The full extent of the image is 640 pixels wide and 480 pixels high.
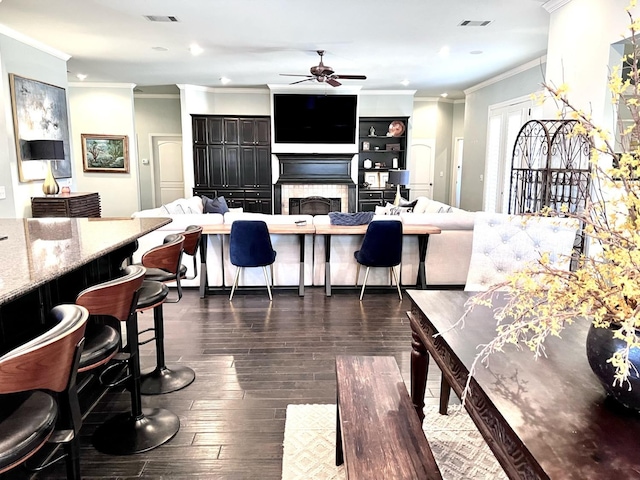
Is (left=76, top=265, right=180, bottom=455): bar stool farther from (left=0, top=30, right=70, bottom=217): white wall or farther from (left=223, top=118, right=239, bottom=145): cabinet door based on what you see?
(left=223, top=118, right=239, bottom=145): cabinet door

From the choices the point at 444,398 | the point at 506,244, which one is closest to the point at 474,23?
the point at 506,244

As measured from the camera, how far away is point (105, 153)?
865cm

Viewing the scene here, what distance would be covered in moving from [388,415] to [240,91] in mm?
8777

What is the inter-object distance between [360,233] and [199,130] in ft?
19.1

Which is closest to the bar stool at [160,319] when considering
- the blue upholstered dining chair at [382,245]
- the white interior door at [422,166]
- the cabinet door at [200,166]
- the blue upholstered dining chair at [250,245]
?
the blue upholstered dining chair at [250,245]

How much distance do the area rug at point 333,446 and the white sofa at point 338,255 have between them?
8.11ft

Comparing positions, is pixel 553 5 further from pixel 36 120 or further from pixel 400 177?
pixel 36 120

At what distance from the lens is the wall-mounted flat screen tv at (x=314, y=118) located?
8938 millimetres

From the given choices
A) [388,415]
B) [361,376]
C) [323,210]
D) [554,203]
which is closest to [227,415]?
[361,376]

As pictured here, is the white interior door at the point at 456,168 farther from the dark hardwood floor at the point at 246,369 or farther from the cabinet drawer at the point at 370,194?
the dark hardwood floor at the point at 246,369

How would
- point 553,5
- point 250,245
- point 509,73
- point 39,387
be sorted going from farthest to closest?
point 509,73, point 250,245, point 553,5, point 39,387

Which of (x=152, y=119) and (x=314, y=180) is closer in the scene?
(x=314, y=180)

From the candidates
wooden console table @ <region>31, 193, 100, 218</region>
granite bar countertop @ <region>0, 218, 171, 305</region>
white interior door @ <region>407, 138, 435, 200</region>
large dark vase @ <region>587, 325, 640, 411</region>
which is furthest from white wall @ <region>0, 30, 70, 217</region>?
white interior door @ <region>407, 138, 435, 200</region>

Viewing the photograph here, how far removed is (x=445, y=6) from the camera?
4.36 meters
